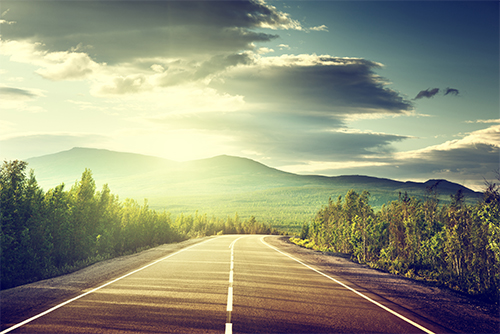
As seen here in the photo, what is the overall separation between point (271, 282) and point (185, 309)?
14.6 feet

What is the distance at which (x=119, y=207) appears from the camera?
92.9 ft

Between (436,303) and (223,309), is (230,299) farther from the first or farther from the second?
(436,303)

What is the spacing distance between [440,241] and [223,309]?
12180 mm

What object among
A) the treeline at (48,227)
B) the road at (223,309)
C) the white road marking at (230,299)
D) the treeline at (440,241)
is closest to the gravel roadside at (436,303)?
the road at (223,309)

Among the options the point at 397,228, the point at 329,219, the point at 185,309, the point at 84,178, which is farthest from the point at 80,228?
the point at 329,219

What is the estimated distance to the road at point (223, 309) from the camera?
6488 mm

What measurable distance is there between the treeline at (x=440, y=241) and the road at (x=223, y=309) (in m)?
5.23

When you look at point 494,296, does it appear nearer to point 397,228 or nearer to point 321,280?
point 321,280

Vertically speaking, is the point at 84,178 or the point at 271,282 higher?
the point at 84,178

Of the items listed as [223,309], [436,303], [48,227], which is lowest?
[436,303]

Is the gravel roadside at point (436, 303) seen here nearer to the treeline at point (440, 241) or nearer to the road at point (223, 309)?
the road at point (223, 309)

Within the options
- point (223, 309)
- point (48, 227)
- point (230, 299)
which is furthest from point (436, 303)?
point (48, 227)

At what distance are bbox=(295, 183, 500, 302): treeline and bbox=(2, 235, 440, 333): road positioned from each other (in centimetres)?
523

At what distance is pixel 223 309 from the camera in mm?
7766
